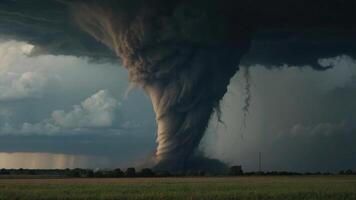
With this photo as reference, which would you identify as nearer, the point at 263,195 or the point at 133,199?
the point at 133,199

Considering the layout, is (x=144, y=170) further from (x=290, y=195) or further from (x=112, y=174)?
(x=290, y=195)

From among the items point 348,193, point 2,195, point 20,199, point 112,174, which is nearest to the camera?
point 20,199

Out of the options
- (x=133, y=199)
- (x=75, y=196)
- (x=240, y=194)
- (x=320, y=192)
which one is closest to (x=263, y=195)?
(x=240, y=194)

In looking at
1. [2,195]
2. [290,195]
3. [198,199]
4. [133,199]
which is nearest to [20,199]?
[2,195]

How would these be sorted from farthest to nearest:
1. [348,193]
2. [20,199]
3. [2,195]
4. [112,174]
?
[112,174] → [348,193] → [2,195] → [20,199]

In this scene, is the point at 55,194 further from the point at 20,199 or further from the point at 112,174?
the point at 112,174

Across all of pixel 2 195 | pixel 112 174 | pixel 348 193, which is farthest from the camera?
pixel 112 174

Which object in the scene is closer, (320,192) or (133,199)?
(133,199)

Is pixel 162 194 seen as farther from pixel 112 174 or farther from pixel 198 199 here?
pixel 112 174
